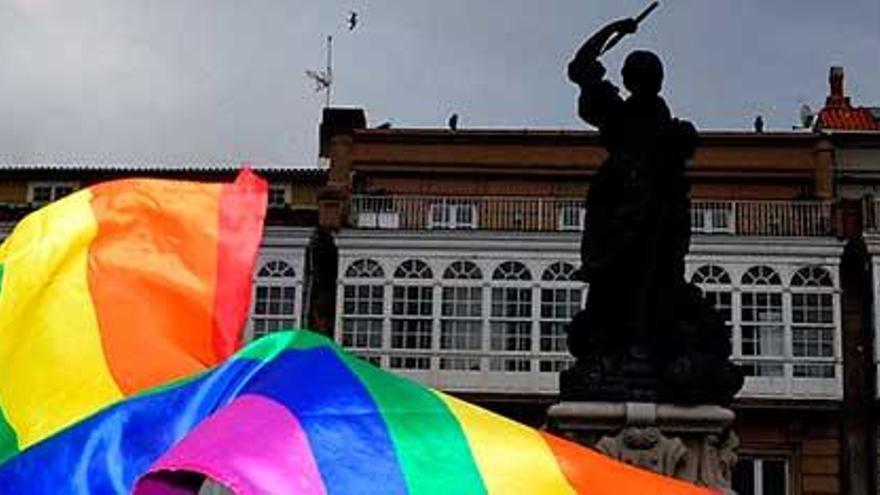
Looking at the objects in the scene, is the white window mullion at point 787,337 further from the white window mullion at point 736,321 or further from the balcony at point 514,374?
the white window mullion at point 736,321

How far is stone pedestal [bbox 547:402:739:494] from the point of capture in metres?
10.5

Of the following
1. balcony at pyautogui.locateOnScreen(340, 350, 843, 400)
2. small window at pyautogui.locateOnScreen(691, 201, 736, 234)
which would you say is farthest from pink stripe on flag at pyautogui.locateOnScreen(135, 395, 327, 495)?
small window at pyautogui.locateOnScreen(691, 201, 736, 234)

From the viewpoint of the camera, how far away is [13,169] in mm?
49062

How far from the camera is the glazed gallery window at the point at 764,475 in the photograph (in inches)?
1622

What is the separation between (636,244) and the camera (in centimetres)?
1135

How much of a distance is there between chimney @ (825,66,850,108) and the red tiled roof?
57 cm

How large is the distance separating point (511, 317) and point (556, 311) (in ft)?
3.84

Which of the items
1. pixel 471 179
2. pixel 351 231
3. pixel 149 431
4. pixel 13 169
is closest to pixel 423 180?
pixel 471 179

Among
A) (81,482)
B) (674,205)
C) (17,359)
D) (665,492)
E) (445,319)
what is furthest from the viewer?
(445,319)

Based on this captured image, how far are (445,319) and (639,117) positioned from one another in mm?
30429

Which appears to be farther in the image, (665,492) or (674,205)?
(674,205)

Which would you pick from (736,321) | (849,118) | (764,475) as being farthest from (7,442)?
(849,118)

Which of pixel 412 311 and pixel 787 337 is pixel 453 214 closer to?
pixel 412 311

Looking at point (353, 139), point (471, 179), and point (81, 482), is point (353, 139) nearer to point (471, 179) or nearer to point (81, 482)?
point (471, 179)
